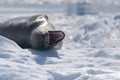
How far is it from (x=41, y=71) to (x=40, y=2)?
17998 mm

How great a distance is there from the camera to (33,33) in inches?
179

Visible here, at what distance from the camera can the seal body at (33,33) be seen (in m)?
4.44

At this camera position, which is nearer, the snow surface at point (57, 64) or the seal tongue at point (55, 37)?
the snow surface at point (57, 64)

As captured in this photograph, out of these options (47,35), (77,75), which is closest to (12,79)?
(77,75)

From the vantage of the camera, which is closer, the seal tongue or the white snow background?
the white snow background

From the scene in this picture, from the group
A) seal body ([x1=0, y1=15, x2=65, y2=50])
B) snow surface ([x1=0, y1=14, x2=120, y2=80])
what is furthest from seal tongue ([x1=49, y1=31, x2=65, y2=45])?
snow surface ([x1=0, y1=14, x2=120, y2=80])

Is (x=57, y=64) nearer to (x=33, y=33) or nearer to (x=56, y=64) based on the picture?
(x=56, y=64)

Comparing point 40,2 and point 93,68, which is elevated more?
point 93,68

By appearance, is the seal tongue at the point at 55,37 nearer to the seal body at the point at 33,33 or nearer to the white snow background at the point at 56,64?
the seal body at the point at 33,33

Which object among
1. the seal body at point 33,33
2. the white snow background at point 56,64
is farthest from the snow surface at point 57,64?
the seal body at point 33,33

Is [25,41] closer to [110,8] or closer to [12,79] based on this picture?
[12,79]

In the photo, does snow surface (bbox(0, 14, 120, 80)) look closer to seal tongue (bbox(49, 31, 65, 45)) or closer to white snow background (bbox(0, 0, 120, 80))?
white snow background (bbox(0, 0, 120, 80))

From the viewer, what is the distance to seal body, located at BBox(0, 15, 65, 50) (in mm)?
4438

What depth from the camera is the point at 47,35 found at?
14.4ft
